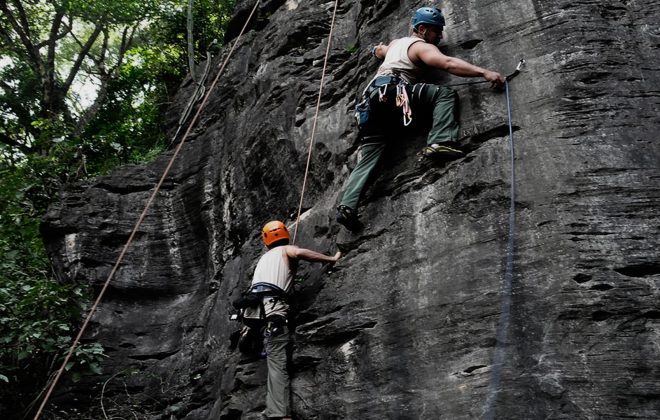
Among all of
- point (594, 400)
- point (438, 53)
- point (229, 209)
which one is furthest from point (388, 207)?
point (229, 209)

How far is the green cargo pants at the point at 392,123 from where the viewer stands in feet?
20.2

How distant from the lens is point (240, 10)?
11523 mm

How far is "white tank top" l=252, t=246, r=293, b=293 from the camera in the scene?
21.6 feet

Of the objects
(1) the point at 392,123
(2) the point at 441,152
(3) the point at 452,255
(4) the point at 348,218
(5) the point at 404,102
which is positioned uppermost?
(5) the point at 404,102

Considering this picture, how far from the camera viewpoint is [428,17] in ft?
21.8

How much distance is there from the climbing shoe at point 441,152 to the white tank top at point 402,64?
914 millimetres

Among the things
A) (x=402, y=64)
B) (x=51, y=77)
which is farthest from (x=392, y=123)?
(x=51, y=77)

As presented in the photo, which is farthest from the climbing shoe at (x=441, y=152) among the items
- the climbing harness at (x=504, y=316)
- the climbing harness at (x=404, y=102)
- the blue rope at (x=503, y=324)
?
the blue rope at (x=503, y=324)

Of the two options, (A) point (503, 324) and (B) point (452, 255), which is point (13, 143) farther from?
(A) point (503, 324)

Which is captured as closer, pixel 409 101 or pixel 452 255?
pixel 452 255

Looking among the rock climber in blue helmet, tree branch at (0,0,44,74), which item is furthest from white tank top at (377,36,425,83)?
tree branch at (0,0,44,74)

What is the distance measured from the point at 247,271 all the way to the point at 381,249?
236 centimetres

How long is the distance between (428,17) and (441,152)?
4.78 ft

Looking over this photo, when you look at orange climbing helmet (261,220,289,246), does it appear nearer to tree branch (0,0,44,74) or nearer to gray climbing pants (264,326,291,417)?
gray climbing pants (264,326,291,417)
